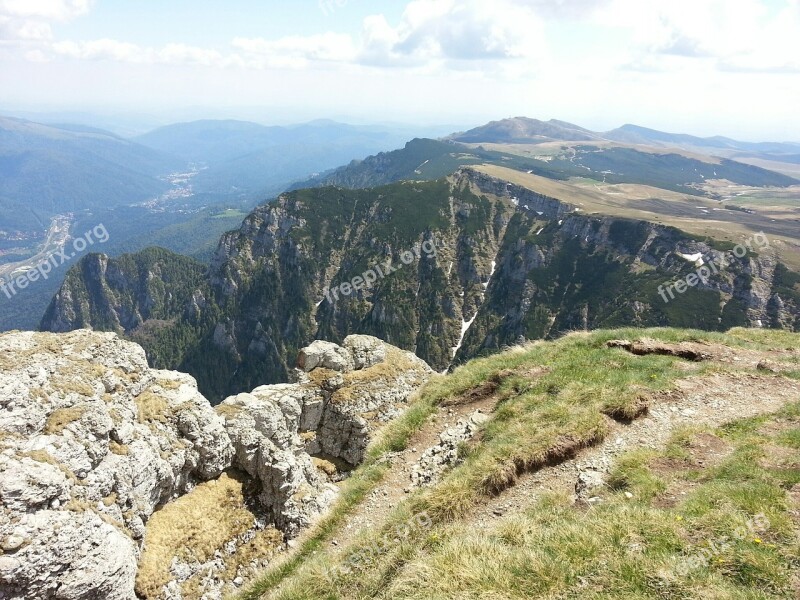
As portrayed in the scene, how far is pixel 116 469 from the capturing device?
2097 cm

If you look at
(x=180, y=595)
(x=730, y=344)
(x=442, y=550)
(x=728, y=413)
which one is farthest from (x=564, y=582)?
(x=730, y=344)

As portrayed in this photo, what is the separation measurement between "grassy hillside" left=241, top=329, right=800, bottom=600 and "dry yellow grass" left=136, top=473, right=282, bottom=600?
1055 centimetres

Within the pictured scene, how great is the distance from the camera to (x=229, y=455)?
1119 inches

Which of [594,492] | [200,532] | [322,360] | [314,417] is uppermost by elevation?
[594,492]

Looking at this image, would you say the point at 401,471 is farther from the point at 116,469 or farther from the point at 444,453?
the point at 116,469

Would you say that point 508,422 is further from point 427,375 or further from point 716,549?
point 427,375

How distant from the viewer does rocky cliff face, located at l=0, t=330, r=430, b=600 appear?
1594 centimetres

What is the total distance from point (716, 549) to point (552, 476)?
5852 millimetres

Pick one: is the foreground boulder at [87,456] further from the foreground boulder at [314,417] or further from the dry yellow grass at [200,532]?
the foreground boulder at [314,417]

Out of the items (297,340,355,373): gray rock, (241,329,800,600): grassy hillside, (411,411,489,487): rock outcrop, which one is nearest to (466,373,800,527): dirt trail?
(241,329,800,600): grassy hillside

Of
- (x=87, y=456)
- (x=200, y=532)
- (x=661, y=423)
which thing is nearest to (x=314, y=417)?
(x=200, y=532)

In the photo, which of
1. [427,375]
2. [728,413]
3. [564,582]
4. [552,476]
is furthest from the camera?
[427,375]

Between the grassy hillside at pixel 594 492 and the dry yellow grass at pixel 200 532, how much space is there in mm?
10552

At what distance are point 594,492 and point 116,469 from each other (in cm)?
2189
